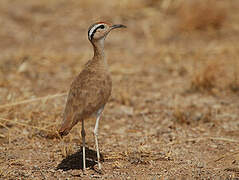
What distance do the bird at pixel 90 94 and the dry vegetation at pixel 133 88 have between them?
20.1 inches

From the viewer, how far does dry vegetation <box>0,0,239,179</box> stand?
427cm

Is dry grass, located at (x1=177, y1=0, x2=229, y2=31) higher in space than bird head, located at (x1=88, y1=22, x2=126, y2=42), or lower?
higher

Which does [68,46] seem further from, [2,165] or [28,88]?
[2,165]

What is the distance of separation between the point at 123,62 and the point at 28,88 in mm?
2010

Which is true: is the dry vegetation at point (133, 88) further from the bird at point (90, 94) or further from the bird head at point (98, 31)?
the bird head at point (98, 31)

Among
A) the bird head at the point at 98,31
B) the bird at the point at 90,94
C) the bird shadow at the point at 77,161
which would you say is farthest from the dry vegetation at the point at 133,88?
the bird head at the point at 98,31

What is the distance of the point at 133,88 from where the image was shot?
6.74 m

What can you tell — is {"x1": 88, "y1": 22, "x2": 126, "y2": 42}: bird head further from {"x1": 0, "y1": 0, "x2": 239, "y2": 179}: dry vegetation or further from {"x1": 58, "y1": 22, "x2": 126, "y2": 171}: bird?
{"x1": 0, "y1": 0, "x2": 239, "y2": 179}: dry vegetation

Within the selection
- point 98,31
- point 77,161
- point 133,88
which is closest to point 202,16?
point 133,88

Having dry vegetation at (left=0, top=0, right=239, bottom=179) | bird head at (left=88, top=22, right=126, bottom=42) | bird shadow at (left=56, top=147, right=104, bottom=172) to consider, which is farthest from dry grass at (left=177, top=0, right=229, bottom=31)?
bird shadow at (left=56, top=147, right=104, bottom=172)

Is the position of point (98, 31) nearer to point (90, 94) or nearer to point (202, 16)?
point (90, 94)

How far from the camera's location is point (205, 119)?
18.2 feet

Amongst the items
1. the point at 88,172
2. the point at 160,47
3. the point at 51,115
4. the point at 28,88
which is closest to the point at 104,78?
the point at 88,172

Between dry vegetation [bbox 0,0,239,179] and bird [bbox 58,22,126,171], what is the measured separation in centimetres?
51
